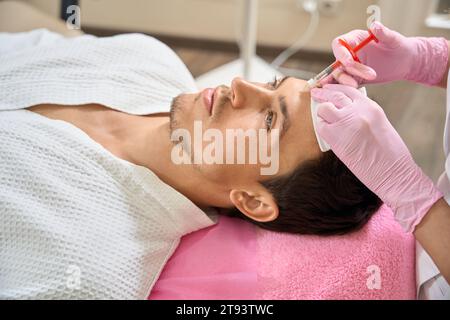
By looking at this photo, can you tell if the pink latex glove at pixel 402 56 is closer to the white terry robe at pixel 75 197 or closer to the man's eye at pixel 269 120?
the man's eye at pixel 269 120

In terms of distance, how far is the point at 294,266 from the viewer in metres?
1.03

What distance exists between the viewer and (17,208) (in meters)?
0.96

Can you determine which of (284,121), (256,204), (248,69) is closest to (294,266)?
(256,204)

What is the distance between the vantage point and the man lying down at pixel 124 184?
3.10 ft

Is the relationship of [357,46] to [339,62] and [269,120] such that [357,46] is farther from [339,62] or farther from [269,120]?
[269,120]

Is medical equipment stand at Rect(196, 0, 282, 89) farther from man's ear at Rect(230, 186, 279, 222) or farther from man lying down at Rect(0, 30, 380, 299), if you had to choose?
man's ear at Rect(230, 186, 279, 222)

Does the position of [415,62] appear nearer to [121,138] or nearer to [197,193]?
[197,193]

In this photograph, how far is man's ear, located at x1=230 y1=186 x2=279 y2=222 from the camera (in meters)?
1.02

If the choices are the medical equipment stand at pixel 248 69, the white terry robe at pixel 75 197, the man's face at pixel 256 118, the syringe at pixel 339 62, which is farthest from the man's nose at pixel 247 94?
the medical equipment stand at pixel 248 69

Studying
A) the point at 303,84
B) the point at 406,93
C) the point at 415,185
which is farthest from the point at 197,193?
the point at 406,93

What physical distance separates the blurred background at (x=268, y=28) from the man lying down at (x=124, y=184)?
254mm

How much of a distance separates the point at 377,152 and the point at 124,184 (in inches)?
21.0

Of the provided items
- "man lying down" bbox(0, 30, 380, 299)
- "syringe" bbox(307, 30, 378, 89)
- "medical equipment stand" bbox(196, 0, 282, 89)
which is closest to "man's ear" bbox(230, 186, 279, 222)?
"man lying down" bbox(0, 30, 380, 299)

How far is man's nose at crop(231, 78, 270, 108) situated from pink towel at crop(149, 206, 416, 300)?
0.30 metres
